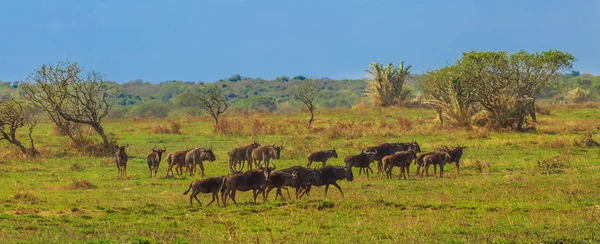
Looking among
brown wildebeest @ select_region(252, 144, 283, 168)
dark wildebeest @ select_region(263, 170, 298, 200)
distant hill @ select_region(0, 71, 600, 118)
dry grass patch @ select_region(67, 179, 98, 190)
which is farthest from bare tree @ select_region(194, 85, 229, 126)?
distant hill @ select_region(0, 71, 600, 118)

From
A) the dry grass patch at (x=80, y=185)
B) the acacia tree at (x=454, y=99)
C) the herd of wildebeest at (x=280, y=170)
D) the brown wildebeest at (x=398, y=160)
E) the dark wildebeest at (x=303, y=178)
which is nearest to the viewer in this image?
the herd of wildebeest at (x=280, y=170)

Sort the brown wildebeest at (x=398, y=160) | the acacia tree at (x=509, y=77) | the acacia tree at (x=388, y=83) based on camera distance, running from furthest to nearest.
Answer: the acacia tree at (x=388, y=83) < the acacia tree at (x=509, y=77) < the brown wildebeest at (x=398, y=160)

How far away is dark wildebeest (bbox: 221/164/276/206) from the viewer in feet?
56.4

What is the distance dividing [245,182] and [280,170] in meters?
1.69

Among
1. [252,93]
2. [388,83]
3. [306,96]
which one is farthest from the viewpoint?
[252,93]

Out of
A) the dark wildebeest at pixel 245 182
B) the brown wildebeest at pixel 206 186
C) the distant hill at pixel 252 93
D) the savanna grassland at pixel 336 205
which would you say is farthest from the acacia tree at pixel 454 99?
the distant hill at pixel 252 93

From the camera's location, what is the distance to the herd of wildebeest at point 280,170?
17.4 metres

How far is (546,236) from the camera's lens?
1279 cm

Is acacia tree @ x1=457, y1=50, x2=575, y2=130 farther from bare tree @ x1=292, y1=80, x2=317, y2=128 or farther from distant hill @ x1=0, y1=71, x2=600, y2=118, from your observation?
distant hill @ x1=0, y1=71, x2=600, y2=118

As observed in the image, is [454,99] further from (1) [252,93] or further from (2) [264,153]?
(1) [252,93]

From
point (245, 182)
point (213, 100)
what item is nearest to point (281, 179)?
point (245, 182)

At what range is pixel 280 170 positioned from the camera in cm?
1888

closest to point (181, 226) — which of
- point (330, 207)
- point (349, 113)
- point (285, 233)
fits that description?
point (285, 233)

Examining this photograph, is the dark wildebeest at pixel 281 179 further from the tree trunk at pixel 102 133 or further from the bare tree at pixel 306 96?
the bare tree at pixel 306 96
